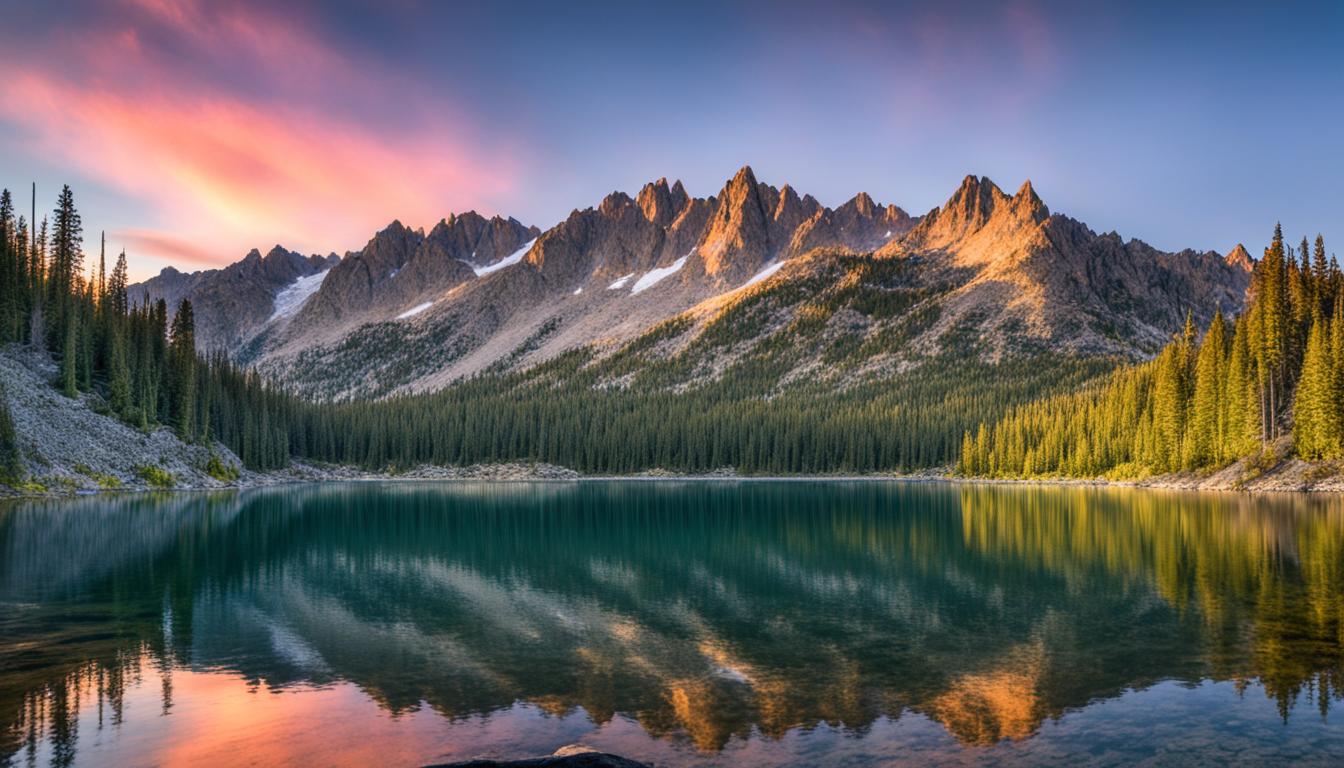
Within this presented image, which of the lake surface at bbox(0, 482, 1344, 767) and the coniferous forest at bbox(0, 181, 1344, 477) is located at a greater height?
the coniferous forest at bbox(0, 181, 1344, 477)

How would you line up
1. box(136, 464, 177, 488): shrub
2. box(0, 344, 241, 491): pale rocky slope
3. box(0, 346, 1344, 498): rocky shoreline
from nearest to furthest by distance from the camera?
box(0, 346, 1344, 498): rocky shoreline
box(0, 344, 241, 491): pale rocky slope
box(136, 464, 177, 488): shrub

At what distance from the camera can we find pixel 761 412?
185 m

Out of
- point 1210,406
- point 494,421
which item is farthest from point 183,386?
point 1210,406

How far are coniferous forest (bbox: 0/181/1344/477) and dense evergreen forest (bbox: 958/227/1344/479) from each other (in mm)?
218

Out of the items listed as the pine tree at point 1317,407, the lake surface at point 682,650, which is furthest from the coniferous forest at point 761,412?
the lake surface at point 682,650

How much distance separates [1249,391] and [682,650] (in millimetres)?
90620

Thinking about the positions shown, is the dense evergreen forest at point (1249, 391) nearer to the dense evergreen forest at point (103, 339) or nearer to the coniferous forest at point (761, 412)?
the coniferous forest at point (761, 412)

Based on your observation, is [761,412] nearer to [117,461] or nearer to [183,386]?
[183,386]

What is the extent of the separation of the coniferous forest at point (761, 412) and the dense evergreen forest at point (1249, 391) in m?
0.22

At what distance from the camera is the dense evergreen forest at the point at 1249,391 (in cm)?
8012

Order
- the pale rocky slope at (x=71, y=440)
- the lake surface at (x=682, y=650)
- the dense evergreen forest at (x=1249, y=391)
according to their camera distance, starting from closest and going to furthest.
→ the lake surface at (x=682, y=650) → the pale rocky slope at (x=71, y=440) → the dense evergreen forest at (x=1249, y=391)

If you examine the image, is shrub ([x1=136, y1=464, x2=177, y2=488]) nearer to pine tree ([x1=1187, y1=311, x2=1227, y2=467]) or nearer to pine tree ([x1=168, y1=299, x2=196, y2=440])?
pine tree ([x1=168, y1=299, x2=196, y2=440])

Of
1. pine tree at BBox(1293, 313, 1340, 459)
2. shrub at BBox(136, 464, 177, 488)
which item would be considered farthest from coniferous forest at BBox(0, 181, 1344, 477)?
shrub at BBox(136, 464, 177, 488)

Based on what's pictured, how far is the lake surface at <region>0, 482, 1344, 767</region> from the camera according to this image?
1431cm
